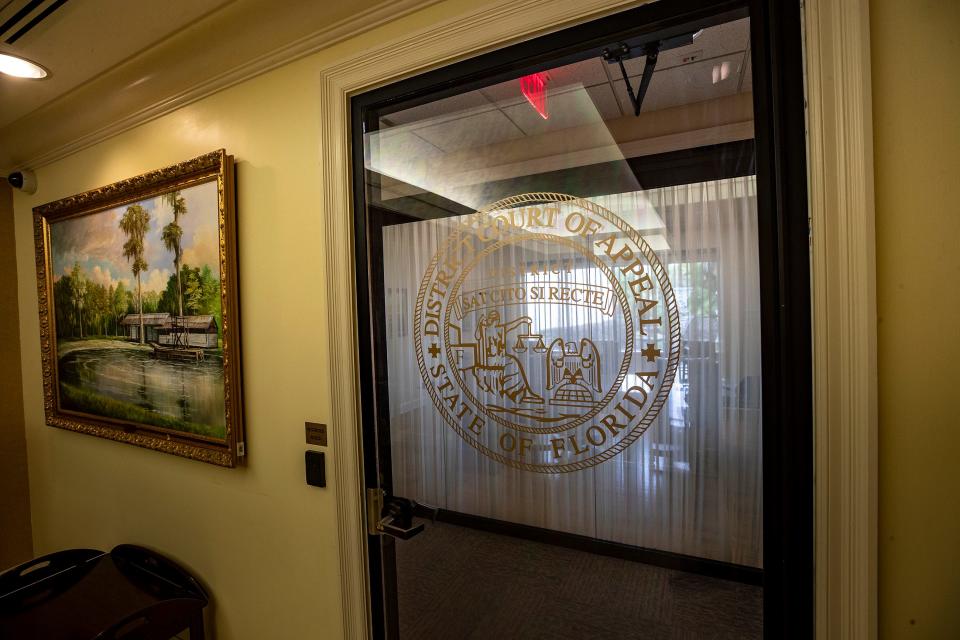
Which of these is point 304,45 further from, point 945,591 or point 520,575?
point 945,591

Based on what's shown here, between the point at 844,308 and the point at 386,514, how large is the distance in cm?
135

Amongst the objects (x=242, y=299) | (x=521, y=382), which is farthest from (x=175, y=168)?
(x=521, y=382)

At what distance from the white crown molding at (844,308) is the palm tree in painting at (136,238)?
91.1 inches

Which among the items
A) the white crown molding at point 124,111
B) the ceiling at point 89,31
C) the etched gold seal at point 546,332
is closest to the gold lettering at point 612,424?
the etched gold seal at point 546,332

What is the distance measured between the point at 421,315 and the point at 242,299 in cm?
80

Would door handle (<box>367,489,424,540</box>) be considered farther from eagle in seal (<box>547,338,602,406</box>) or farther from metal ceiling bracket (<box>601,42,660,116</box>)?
metal ceiling bracket (<box>601,42,660,116</box>)

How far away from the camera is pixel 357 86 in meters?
1.35

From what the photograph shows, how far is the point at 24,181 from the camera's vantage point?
7.76 ft

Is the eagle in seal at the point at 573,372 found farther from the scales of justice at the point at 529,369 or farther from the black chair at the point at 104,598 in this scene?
the black chair at the point at 104,598

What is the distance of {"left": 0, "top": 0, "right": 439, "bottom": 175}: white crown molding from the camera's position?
4.32 feet

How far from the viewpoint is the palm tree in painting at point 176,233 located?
67.5 inches

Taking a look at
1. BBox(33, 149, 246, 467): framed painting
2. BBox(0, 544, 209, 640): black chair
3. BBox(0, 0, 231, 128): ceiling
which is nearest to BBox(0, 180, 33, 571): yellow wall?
BBox(33, 149, 246, 467): framed painting

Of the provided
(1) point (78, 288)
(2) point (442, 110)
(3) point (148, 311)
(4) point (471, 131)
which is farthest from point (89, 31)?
(4) point (471, 131)

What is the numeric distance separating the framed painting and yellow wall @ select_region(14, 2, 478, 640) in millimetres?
86
